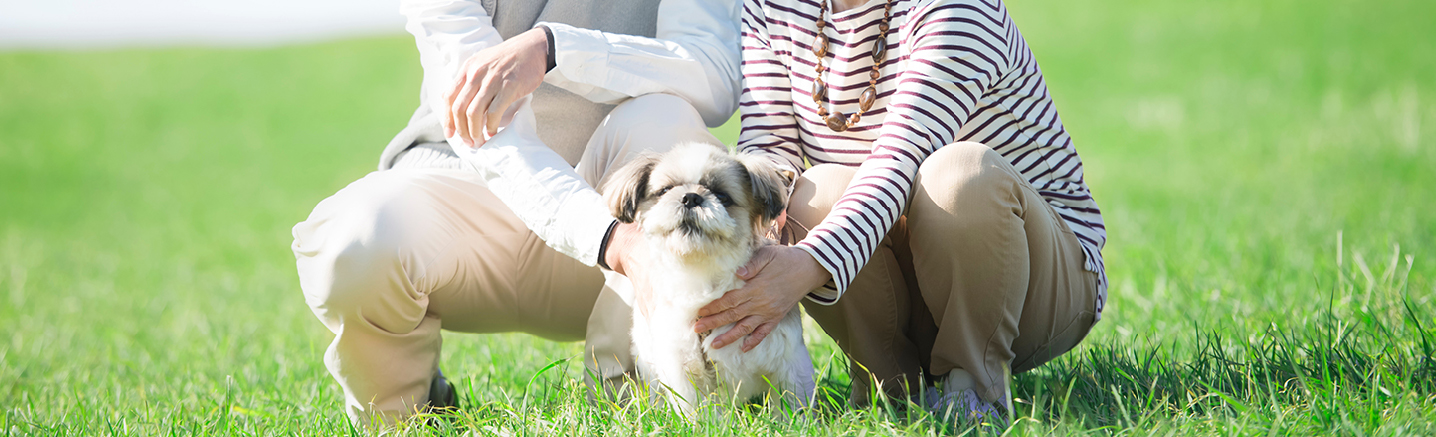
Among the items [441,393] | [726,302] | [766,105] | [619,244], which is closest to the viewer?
[726,302]

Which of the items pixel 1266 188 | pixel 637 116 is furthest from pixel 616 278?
pixel 1266 188

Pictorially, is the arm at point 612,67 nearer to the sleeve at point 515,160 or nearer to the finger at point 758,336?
the sleeve at point 515,160

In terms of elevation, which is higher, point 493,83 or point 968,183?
point 493,83

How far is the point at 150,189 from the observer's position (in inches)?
553

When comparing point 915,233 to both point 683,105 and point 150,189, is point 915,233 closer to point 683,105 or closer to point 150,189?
point 683,105

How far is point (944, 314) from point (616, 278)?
899 mm

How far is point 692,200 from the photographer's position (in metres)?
2.05

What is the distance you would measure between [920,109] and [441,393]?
1.65 meters

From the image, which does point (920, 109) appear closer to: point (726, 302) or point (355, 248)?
point (726, 302)

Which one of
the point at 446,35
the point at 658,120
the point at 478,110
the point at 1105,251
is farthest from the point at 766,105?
the point at 1105,251

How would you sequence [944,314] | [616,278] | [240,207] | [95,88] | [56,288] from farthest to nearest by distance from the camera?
[95,88], [240,207], [56,288], [616,278], [944,314]

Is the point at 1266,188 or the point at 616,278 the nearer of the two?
the point at 616,278

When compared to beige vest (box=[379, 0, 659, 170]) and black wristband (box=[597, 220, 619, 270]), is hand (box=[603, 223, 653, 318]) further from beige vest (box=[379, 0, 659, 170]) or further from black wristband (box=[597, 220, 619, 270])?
beige vest (box=[379, 0, 659, 170])

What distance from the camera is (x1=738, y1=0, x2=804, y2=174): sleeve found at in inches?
105
